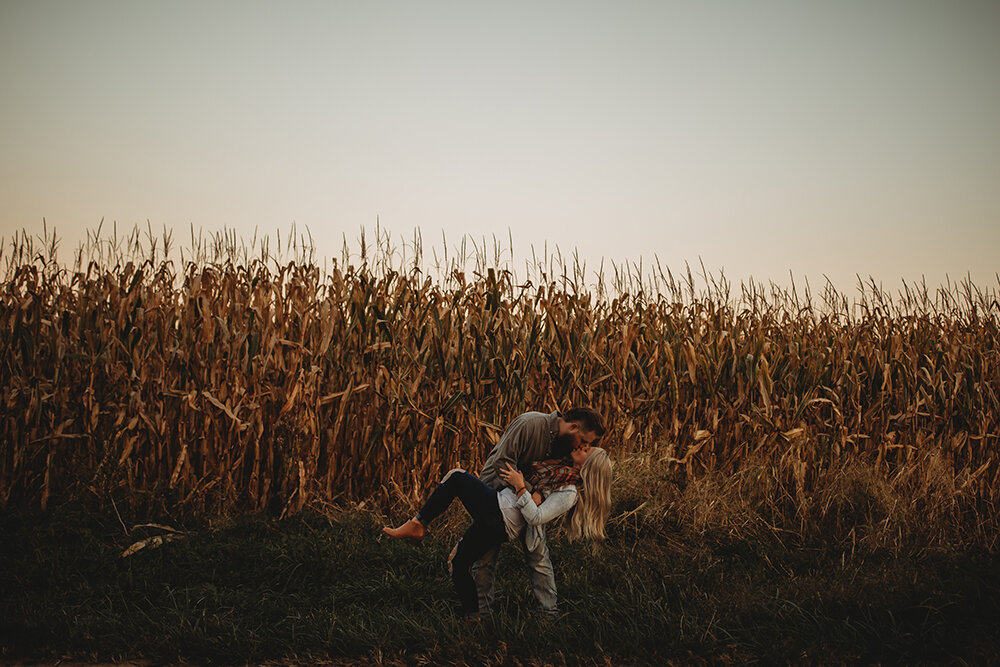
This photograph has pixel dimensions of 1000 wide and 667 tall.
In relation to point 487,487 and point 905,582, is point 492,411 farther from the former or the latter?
point 905,582

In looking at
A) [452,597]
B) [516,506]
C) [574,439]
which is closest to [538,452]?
[574,439]

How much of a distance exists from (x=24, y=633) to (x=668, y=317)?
21.7 feet

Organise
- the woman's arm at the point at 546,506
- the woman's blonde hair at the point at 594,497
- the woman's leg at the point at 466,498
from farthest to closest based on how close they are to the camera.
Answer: the woman's blonde hair at the point at 594,497 < the woman's leg at the point at 466,498 < the woman's arm at the point at 546,506

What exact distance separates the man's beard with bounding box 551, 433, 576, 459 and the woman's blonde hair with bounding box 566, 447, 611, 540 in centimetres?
14

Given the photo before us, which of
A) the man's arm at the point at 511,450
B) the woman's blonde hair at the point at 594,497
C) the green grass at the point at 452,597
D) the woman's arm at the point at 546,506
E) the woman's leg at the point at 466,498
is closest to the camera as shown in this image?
the green grass at the point at 452,597

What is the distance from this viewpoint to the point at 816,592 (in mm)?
4172

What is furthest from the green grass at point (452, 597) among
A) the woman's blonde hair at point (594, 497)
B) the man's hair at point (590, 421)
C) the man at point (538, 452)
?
the man's hair at point (590, 421)

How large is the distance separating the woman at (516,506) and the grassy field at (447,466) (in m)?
0.43

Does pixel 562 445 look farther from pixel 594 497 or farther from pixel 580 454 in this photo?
pixel 594 497

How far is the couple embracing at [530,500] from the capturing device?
13.1ft

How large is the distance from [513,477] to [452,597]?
1230 mm

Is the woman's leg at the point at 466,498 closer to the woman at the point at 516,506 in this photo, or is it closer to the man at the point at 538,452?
the woman at the point at 516,506

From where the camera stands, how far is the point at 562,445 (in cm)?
420

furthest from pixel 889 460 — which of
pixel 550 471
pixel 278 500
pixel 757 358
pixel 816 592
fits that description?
pixel 278 500
